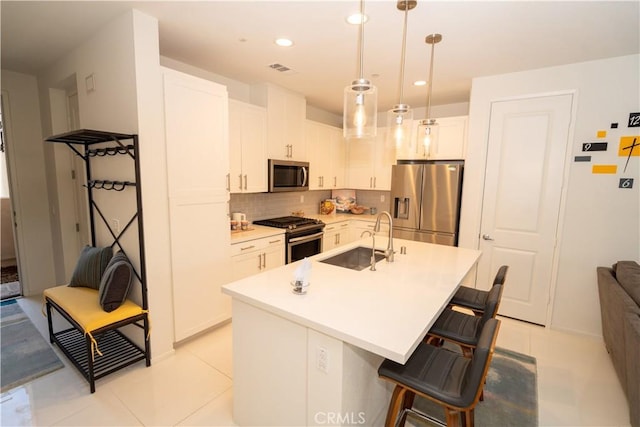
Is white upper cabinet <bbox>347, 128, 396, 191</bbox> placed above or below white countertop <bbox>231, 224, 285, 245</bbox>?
above

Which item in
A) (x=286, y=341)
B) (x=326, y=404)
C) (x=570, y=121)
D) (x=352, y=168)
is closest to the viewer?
(x=326, y=404)

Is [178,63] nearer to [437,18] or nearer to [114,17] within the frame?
[114,17]

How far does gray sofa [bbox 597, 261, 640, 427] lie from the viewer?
1.76 m

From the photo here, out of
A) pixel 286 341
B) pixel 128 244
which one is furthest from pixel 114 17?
pixel 286 341

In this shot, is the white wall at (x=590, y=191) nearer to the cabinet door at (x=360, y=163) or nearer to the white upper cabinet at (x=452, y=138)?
the white upper cabinet at (x=452, y=138)

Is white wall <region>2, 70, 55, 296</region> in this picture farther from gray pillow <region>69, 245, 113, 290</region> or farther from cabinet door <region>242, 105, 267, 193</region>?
cabinet door <region>242, 105, 267, 193</region>

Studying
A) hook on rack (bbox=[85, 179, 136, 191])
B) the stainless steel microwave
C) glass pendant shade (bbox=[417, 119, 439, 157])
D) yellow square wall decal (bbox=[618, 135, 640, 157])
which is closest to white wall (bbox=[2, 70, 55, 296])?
hook on rack (bbox=[85, 179, 136, 191])

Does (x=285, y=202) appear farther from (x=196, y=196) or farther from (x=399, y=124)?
(x=399, y=124)

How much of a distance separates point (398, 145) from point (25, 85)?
429 centimetres

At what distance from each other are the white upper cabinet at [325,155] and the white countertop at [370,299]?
2.41 meters

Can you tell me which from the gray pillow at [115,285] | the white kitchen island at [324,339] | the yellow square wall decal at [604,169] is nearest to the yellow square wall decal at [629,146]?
the yellow square wall decal at [604,169]

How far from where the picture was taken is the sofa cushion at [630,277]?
7.06ft

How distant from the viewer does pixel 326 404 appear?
142 centimetres

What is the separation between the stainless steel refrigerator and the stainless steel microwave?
1239mm
